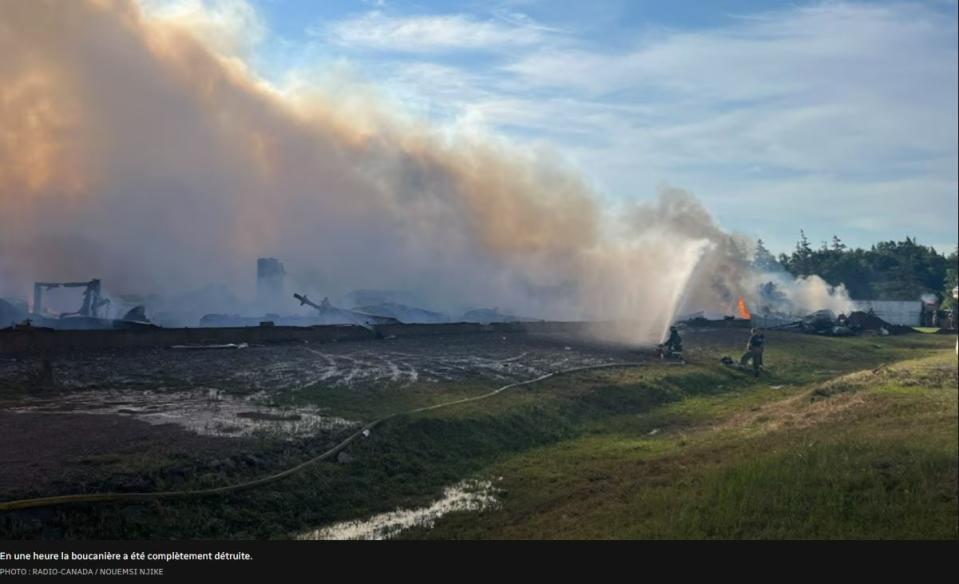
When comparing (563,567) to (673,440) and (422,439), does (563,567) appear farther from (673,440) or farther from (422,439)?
(673,440)

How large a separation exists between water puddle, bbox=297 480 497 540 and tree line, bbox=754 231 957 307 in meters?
96.1

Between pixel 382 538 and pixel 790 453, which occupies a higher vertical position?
pixel 790 453

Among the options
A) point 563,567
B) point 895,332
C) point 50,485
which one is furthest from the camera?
point 895,332

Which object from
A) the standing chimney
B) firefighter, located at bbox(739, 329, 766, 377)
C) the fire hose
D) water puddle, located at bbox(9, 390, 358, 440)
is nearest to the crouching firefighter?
firefighter, located at bbox(739, 329, 766, 377)

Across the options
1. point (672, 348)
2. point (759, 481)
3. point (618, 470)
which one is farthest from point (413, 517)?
point (672, 348)

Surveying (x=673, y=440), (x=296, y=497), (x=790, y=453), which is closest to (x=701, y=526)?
(x=790, y=453)

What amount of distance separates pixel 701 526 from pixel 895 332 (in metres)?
59.5

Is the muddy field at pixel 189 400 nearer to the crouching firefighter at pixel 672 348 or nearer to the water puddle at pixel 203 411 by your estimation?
the water puddle at pixel 203 411

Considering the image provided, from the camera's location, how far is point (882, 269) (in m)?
121

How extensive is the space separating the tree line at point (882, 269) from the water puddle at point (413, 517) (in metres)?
96.1

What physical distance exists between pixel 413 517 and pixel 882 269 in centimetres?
11900

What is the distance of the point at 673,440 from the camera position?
2445cm

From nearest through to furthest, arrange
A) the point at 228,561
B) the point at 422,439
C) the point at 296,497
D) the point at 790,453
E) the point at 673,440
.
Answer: the point at 228,561 < the point at 296,497 < the point at 790,453 < the point at 422,439 < the point at 673,440

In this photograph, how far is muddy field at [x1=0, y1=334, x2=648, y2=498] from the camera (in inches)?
619
